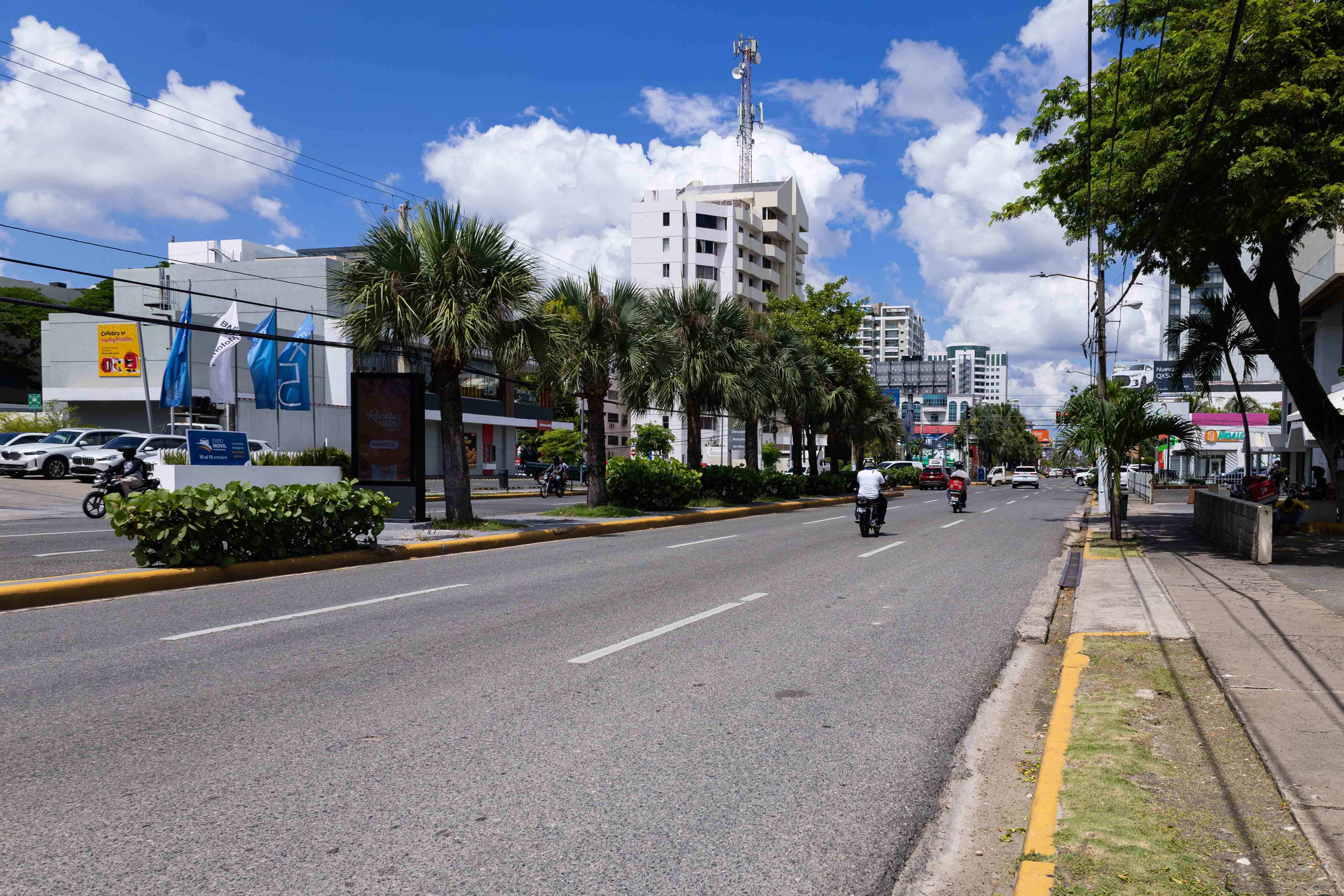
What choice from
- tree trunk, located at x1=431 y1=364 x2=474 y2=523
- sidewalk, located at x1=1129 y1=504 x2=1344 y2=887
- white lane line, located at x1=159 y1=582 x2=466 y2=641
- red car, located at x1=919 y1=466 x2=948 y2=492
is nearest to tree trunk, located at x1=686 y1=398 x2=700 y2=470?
tree trunk, located at x1=431 y1=364 x2=474 y2=523

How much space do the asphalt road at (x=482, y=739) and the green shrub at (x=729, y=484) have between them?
21391 millimetres

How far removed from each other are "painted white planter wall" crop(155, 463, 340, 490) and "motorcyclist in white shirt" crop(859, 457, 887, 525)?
11567 millimetres

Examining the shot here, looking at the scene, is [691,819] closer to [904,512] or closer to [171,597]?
[171,597]

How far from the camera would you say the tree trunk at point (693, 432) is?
30.6 metres

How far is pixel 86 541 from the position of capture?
52.3 feet

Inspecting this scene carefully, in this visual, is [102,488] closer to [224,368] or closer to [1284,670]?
[224,368]

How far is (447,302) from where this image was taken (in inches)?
715

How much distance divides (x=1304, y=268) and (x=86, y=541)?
37891mm

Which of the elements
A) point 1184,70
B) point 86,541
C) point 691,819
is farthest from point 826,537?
point 691,819

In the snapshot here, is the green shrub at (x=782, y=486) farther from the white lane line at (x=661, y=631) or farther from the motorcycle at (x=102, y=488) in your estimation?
the white lane line at (x=661, y=631)

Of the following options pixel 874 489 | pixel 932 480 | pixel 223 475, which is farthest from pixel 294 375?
pixel 932 480

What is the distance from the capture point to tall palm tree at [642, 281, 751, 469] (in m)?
29.8

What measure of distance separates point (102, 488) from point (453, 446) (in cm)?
844

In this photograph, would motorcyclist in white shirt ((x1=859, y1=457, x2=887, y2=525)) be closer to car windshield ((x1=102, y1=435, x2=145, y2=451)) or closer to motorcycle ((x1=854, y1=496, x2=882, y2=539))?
motorcycle ((x1=854, y1=496, x2=882, y2=539))
